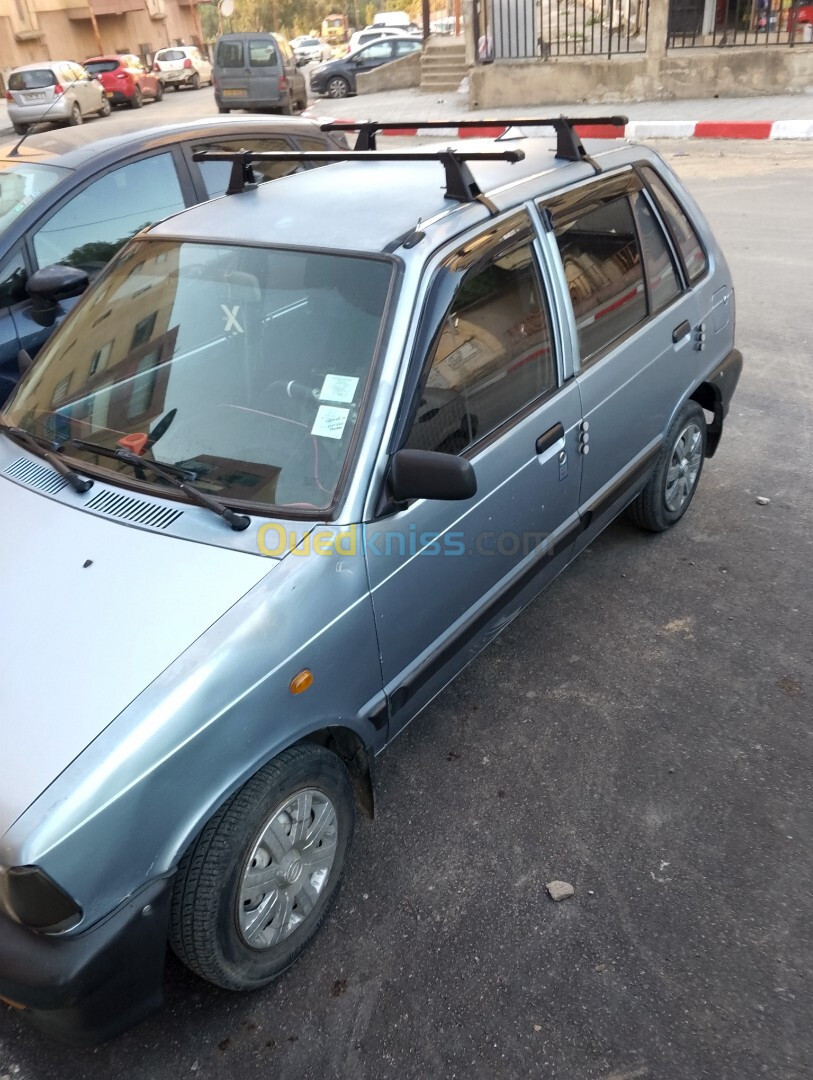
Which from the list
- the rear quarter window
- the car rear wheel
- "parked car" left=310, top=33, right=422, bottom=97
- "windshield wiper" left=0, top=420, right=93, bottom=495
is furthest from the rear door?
the car rear wheel

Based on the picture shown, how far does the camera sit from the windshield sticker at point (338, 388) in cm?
258

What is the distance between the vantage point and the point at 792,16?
53.6 ft

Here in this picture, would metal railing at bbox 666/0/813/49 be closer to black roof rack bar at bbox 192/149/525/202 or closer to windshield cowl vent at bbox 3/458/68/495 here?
black roof rack bar at bbox 192/149/525/202

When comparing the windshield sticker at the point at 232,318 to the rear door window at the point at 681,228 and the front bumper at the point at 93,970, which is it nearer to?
the front bumper at the point at 93,970

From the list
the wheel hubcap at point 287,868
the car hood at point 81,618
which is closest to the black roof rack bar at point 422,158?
the car hood at point 81,618

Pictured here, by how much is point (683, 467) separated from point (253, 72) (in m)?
21.7

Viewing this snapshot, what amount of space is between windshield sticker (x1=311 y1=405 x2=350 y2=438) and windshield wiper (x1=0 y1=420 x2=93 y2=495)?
73cm

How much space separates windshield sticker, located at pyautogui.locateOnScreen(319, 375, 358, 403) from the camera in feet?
8.45

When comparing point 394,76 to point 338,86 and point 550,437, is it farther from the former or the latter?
point 550,437

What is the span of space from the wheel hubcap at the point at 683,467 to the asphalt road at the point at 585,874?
30 cm

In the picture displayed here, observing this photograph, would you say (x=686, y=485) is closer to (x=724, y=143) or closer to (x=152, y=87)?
(x=724, y=143)

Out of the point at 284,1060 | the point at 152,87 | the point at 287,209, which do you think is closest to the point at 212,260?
the point at 287,209

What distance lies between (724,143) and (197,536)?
14.6 metres

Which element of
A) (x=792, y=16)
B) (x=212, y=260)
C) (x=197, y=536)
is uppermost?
(x=212, y=260)
